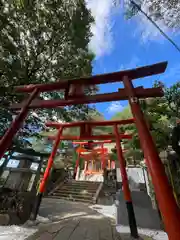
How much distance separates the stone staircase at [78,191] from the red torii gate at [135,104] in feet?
27.7

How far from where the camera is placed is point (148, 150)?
1.55 m

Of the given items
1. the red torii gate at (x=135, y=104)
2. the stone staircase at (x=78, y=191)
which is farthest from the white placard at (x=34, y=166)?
the stone staircase at (x=78, y=191)

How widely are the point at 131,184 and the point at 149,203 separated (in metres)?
1.11

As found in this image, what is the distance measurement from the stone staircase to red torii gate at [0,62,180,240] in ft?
27.7

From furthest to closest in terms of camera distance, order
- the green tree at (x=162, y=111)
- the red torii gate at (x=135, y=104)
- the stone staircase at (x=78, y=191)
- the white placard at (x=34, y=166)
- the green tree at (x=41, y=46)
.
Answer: the stone staircase at (x=78, y=191), the white placard at (x=34, y=166), the green tree at (x=41, y=46), the green tree at (x=162, y=111), the red torii gate at (x=135, y=104)

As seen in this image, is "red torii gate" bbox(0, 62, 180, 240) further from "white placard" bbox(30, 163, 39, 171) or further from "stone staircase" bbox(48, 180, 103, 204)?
"stone staircase" bbox(48, 180, 103, 204)

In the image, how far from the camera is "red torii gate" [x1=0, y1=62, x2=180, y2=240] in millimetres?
1157

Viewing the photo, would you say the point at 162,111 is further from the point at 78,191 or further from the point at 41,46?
the point at 78,191

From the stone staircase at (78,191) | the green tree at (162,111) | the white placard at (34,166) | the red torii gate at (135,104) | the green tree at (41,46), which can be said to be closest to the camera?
the red torii gate at (135,104)

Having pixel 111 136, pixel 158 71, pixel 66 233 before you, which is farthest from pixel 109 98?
pixel 111 136

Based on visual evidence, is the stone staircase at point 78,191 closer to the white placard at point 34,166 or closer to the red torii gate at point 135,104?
the white placard at point 34,166

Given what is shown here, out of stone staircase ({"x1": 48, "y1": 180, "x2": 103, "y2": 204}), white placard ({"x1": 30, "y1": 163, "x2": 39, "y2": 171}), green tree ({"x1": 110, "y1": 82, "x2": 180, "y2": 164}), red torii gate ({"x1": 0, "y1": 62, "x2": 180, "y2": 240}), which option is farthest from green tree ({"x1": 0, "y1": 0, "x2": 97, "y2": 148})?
stone staircase ({"x1": 48, "y1": 180, "x2": 103, "y2": 204})

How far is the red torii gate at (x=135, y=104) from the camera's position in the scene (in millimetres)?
1157

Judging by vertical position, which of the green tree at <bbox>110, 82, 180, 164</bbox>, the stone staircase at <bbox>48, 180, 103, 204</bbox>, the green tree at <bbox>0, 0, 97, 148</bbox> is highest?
the green tree at <bbox>0, 0, 97, 148</bbox>
